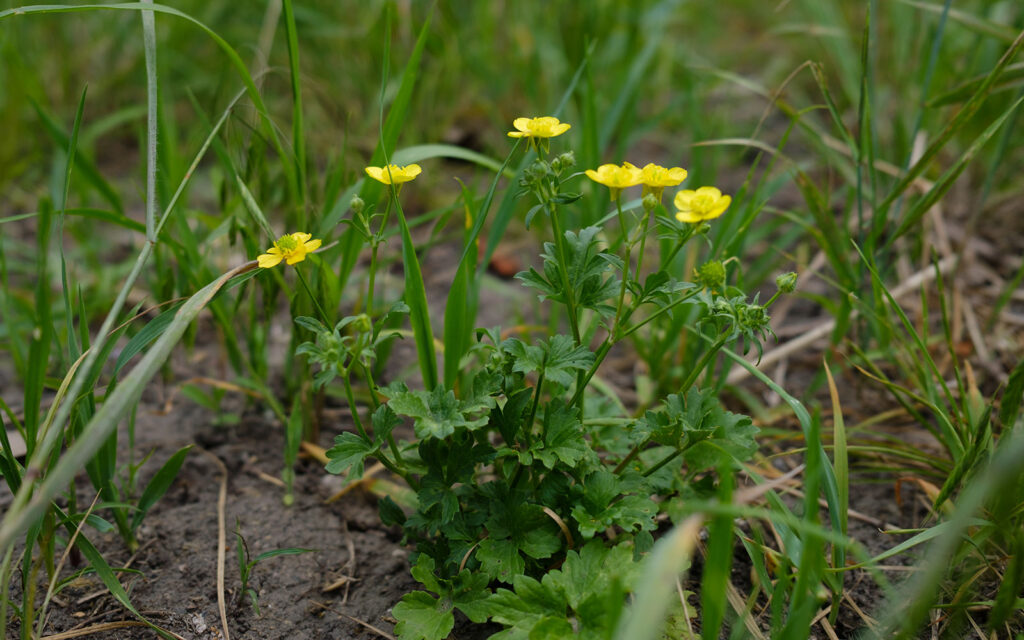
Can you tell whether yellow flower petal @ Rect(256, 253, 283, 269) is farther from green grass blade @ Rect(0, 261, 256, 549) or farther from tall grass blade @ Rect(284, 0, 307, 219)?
tall grass blade @ Rect(284, 0, 307, 219)

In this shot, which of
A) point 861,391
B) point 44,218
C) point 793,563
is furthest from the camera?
point 861,391

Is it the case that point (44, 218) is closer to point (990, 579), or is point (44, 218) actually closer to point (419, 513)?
point (419, 513)

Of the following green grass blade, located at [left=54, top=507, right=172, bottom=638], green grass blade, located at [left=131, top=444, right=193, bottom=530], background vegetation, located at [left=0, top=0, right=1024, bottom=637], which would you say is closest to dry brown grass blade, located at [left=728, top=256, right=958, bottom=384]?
background vegetation, located at [left=0, top=0, right=1024, bottom=637]

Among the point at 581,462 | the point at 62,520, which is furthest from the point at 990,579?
the point at 62,520

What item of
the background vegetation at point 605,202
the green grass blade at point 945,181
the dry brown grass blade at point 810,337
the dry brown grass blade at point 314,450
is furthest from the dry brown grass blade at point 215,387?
the green grass blade at point 945,181

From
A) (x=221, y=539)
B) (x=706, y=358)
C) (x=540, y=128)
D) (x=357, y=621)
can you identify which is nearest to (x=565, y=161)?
(x=540, y=128)

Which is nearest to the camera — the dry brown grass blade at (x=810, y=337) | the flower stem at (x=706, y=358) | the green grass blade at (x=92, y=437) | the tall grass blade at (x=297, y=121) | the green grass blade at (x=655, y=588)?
the green grass blade at (x=655, y=588)

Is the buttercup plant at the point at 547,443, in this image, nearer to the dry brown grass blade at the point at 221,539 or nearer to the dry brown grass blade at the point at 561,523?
the dry brown grass blade at the point at 561,523
